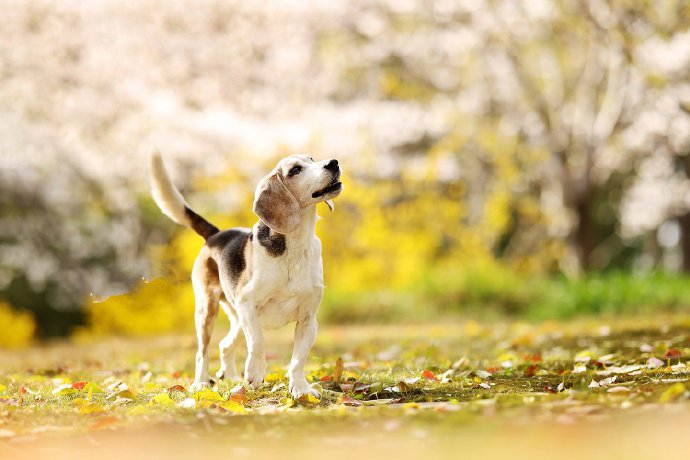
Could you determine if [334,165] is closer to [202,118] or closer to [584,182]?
[584,182]

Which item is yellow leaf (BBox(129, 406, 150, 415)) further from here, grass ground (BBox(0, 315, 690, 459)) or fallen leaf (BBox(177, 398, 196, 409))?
fallen leaf (BBox(177, 398, 196, 409))

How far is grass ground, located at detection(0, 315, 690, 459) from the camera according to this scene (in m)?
3.13

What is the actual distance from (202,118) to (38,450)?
14009 mm

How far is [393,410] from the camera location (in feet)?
13.0

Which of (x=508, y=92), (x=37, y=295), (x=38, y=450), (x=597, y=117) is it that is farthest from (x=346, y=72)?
(x=38, y=450)

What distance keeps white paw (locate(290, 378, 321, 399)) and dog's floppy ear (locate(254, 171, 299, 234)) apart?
0.76 metres

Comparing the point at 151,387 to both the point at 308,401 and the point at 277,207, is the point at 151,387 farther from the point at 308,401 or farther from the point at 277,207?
the point at 277,207

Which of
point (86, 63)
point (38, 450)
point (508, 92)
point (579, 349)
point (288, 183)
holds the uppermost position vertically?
point (86, 63)

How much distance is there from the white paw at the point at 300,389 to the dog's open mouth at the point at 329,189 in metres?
0.93

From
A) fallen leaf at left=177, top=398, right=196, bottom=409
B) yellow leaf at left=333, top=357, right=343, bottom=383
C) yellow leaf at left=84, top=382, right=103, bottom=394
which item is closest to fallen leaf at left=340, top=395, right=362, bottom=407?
yellow leaf at left=333, top=357, right=343, bottom=383

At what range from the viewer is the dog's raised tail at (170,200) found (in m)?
5.50

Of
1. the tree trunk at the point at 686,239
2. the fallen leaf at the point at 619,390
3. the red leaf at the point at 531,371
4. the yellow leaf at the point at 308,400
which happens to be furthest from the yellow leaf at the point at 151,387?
the tree trunk at the point at 686,239

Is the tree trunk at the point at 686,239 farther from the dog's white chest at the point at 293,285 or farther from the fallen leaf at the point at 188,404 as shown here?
the fallen leaf at the point at 188,404

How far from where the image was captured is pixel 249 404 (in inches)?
171
